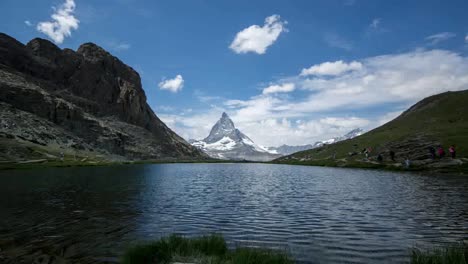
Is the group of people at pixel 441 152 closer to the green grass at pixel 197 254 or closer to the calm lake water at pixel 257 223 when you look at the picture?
the calm lake water at pixel 257 223

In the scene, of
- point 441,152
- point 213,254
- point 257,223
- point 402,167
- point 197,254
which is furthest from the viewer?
point 402,167

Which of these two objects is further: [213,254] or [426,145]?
[426,145]

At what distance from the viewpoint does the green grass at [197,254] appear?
14.1 meters

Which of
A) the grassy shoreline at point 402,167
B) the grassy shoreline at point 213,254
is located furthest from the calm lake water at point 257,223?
the grassy shoreline at point 402,167

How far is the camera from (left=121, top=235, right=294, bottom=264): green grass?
14.1m

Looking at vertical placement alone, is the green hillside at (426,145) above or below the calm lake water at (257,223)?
above

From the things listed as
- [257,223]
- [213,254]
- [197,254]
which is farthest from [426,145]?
[197,254]

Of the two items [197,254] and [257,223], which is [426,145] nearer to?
[257,223]

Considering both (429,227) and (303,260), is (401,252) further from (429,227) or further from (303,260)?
(429,227)

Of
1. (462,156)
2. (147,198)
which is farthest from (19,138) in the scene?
(462,156)

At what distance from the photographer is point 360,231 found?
933 inches

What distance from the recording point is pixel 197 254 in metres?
15.8

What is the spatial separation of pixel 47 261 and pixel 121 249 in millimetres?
3993

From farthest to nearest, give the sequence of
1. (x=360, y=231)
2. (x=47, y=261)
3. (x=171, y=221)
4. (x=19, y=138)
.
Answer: (x=19, y=138), (x=171, y=221), (x=360, y=231), (x=47, y=261)
